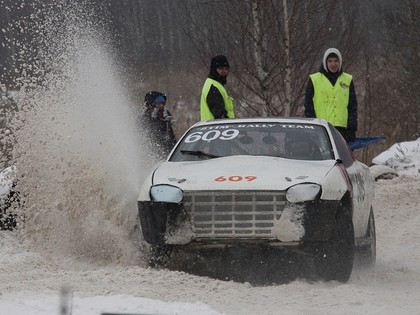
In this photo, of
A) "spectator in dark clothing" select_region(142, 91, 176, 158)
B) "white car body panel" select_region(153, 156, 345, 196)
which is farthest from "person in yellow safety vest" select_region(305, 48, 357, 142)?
"white car body panel" select_region(153, 156, 345, 196)

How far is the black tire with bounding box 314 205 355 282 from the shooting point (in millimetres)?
8484

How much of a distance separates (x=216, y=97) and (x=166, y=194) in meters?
4.19

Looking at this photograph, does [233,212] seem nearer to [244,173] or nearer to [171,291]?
[244,173]

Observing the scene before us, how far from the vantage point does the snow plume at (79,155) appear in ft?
33.0

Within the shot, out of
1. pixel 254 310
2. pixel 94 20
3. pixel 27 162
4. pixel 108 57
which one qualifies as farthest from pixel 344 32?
pixel 254 310

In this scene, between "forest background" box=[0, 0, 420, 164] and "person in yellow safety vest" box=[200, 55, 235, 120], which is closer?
"person in yellow safety vest" box=[200, 55, 235, 120]

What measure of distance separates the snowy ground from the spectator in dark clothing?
532cm

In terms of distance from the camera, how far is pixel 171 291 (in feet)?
24.9

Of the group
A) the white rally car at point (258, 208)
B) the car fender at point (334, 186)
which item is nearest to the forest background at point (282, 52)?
the white rally car at point (258, 208)

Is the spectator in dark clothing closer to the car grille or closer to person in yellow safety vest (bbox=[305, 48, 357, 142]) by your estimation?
person in yellow safety vest (bbox=[305, 48, 357, 142])

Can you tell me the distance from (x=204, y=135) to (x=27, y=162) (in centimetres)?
273

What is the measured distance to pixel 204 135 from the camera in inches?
393

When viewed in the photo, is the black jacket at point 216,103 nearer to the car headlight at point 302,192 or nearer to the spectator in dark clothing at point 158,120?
the spectator in dark clothing at point 158,120

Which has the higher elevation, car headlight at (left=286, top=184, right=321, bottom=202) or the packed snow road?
car headlight at (left=286, top=184, right=321, bottom=202)
